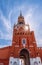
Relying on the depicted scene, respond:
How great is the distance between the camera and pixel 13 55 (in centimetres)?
2006

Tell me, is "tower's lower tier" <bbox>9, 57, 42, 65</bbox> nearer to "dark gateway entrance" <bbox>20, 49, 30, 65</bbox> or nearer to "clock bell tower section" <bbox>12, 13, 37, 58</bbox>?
"clock bell tower section" <bbox>12, 13, 37, 58</bbox>

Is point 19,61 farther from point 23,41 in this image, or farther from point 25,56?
point 23,41

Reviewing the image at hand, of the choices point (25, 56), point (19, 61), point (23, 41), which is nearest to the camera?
point (19, 61)

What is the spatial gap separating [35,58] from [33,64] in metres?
0.93

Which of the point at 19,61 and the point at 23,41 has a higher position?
the point at 23,41

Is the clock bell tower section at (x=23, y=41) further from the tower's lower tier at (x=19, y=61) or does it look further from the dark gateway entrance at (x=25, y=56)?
the dark gateway entrance at (x=25, y=56)

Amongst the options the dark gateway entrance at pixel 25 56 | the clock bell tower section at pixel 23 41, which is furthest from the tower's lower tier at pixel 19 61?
the dark gateway entrance at pixel 25 56

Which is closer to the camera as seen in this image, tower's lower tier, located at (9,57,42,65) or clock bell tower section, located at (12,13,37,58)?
tower's lower tier, located at (9,57,42,65)

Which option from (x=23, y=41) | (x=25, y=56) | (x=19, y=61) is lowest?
(x=19, y=61)

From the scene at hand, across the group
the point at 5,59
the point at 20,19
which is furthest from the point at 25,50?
the point at 20,19

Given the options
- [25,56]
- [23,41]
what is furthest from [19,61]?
[23,41]

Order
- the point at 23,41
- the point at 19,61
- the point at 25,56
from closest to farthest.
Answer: the point at 19,61
the point at 23,41
the point at 25,56

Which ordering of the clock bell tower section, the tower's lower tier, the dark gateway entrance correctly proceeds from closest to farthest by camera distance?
1. the tower's lower tier
2. the clock bell tower section
3. the dark gateway entrance

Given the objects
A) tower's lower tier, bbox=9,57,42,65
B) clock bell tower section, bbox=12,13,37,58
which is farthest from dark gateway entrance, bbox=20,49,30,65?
tower's lower tier, bbox=9,57,42,65
